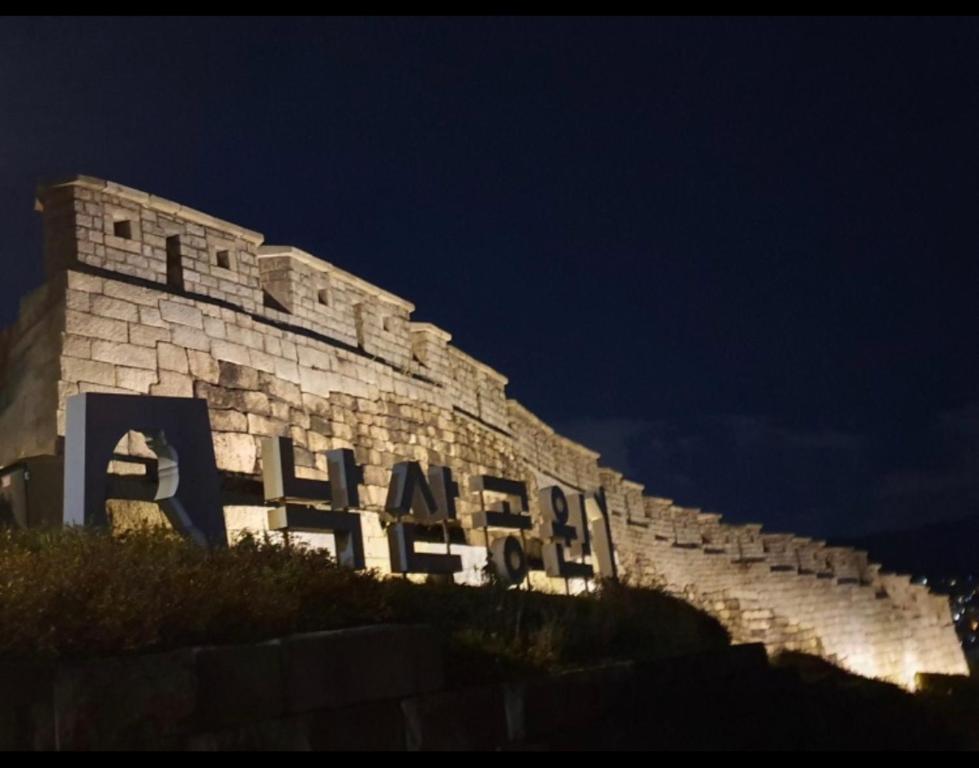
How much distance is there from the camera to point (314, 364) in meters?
10.4

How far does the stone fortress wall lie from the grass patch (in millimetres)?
2060

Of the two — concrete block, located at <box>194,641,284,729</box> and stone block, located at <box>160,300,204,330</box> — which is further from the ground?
stone block, located at <box>160,300,204,330</box>

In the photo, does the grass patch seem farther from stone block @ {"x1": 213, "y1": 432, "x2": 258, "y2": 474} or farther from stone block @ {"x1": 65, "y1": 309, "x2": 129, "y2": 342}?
stone block @ {"x1": 65, "y1": 309, "x2": 129, "y2": 342}

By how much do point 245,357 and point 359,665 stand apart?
5.12 m

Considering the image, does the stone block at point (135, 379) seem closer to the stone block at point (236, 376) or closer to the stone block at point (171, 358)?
the stone block at point (171, 358)

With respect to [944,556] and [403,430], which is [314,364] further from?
[944,556]

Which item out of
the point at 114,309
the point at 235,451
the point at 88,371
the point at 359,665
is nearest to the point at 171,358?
the point at 114,309

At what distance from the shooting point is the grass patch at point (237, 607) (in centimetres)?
480

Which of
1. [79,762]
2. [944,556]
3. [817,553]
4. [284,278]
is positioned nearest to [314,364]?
[284,278]

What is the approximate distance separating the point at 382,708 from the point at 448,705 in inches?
14.0

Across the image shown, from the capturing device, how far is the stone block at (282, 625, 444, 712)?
4746mm

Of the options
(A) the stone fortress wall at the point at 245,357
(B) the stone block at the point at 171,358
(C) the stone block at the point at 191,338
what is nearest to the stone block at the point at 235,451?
(A) the stone fortress wall at the point at 245,357

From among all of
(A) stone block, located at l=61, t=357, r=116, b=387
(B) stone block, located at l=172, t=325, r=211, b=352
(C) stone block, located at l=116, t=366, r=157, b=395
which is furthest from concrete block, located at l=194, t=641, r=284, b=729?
(B) stone block, located at l=172, t=325, r=211, b=352

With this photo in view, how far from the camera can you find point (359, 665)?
497 cm
